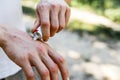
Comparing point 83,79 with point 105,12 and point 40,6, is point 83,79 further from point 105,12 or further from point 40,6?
point 40,6

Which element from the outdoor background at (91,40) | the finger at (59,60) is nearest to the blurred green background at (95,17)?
the outdoor background at (91,40)

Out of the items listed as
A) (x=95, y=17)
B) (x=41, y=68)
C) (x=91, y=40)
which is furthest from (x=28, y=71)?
(x=95, y=17)

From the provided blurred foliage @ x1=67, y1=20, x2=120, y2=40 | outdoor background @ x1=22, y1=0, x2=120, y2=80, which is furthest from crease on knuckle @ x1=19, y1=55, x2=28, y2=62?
blurred foliage @ x1=67, y1=20, x2=120, y2=40

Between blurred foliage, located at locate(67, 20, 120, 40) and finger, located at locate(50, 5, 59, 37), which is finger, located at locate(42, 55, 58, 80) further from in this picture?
blurred foliage, located at locate(67, 20, 120, 40)

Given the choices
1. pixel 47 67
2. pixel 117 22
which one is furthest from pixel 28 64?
pixel 117 22

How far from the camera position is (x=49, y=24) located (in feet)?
3.19

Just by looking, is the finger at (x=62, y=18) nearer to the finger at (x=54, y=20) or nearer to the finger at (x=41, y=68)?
the finger at (x=54, y=20)

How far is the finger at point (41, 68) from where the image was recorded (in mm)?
846

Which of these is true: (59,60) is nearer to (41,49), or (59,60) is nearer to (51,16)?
(41,49)

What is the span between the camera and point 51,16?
100 centimetres

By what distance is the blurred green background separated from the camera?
13.4 ft

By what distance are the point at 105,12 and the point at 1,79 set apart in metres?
3.46

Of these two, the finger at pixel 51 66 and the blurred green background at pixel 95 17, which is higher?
the finger at pixel 51 66

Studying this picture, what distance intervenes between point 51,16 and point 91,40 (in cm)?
287
